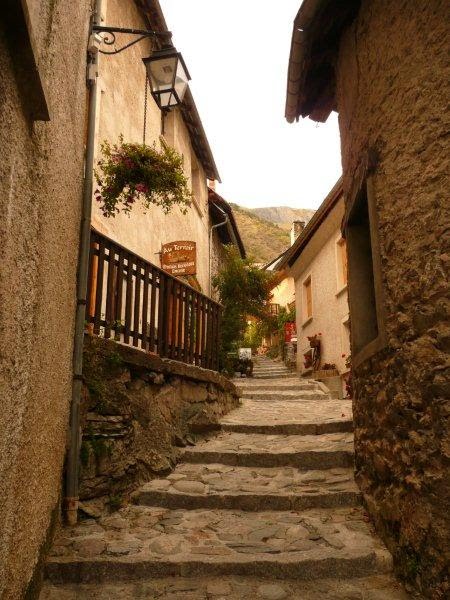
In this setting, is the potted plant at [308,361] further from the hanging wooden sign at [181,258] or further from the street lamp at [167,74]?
the street lamp at [167,74]

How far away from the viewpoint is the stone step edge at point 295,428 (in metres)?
5.83

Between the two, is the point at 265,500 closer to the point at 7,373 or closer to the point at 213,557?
the point at 213,557

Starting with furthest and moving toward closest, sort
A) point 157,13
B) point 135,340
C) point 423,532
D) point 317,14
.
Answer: point 157,13 < point 135,340 < point 317,14 < point 423,532

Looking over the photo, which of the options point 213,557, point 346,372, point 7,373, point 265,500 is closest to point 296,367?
point 346,372

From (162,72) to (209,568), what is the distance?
13.6 ft

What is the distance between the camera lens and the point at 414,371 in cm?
293

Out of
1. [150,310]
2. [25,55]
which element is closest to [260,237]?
[150,310]

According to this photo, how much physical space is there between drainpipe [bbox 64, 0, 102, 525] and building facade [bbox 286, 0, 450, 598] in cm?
178

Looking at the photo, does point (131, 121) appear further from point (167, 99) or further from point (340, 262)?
point (340, 262)

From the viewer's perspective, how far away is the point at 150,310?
214 inches

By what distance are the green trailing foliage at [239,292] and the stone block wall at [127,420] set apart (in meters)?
9.23

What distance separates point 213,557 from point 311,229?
943 centimetres

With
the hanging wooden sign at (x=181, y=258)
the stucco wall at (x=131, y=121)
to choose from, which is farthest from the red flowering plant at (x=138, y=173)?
the hanging wooden sign at (x=181, y=258)

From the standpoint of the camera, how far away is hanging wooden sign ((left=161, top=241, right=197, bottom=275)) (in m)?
8.35
